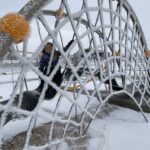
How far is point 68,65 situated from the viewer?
15.8ft

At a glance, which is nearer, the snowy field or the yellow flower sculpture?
the yellow flower sculpture

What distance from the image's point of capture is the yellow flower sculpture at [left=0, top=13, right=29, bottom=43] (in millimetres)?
3486

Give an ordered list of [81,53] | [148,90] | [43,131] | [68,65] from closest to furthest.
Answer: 1. [68,65]
2. [81,53]
3. [43,131]
4. [148,90]

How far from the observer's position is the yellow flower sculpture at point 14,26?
349 centimetres

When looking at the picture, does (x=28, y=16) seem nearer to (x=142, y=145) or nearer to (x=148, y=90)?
(x=142, y=145)

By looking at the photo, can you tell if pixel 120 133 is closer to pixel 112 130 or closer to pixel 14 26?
pixel 112 130

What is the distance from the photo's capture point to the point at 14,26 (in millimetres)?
3490

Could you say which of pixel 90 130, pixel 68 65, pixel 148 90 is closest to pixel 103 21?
pixel 68 65

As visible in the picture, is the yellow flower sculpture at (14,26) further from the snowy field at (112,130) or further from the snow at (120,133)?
the snow at (120,133)

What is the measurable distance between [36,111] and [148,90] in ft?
14.0

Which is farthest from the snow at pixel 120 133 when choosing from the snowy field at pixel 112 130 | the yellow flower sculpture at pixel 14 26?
the yellow flower sculpture at pixel 14 26

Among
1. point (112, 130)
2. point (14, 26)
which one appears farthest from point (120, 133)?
point (14, 26)

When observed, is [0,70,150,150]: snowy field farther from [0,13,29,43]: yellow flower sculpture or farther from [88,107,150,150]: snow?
[0,13,29,43]: yellow flower sculpture

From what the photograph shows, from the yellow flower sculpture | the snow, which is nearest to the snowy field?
the snow
